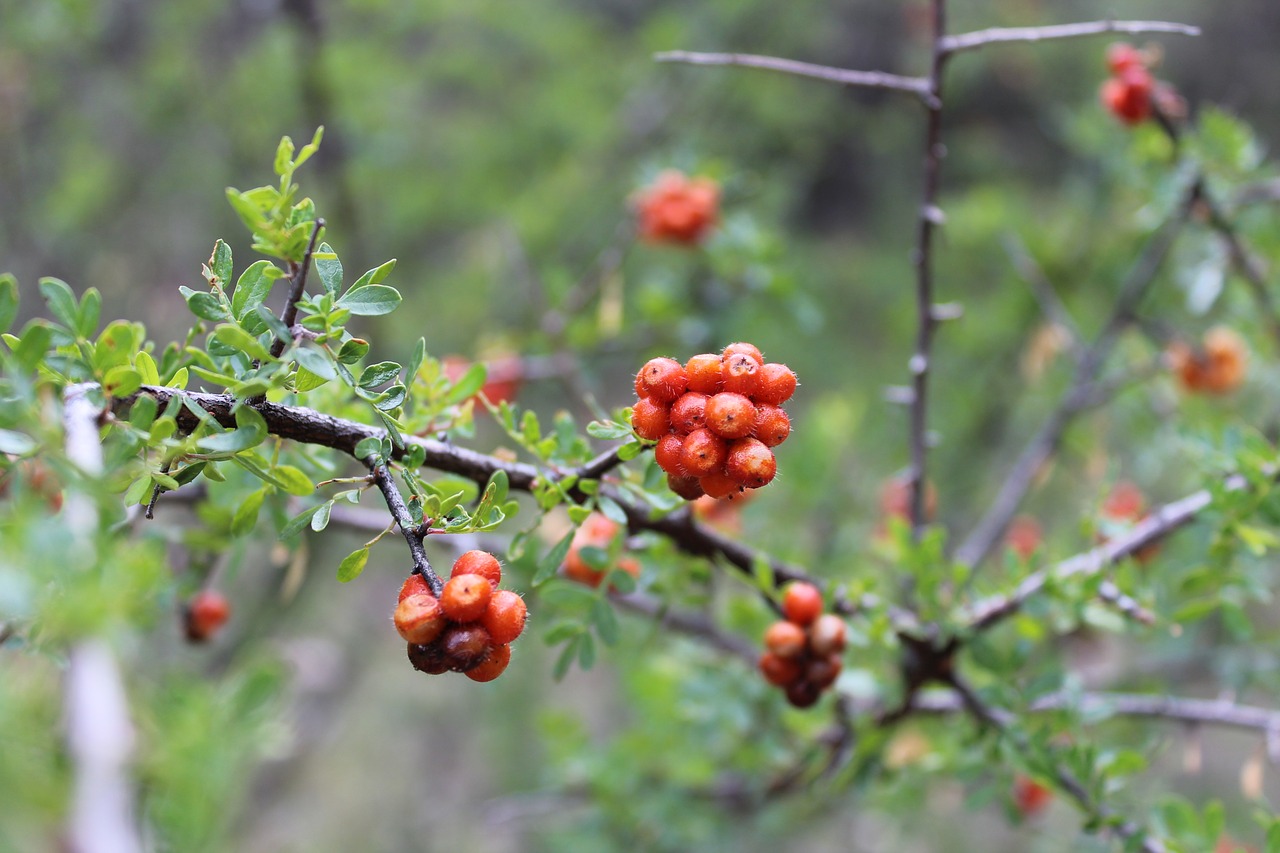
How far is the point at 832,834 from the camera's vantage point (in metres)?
3.74

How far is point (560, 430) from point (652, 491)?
0.45 feet

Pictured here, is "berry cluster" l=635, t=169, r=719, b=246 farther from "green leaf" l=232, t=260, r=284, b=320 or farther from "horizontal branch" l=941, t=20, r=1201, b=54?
"green leaf" l=232, t=260, r=284, b=320

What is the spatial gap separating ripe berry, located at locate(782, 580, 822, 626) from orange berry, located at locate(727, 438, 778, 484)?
0.44m

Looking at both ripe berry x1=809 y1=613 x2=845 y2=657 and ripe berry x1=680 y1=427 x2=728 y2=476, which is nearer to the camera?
ripe berry x1=680 y1=427 x2=728 y2=476

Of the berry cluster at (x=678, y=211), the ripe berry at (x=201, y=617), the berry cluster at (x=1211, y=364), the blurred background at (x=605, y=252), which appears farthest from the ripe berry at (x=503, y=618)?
the berry cluster at (x=1211, y=364)

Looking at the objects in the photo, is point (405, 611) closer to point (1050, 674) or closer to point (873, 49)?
point (1050, 674)

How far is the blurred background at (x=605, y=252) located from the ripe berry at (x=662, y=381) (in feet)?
2.12

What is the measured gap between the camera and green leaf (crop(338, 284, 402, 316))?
811 mm

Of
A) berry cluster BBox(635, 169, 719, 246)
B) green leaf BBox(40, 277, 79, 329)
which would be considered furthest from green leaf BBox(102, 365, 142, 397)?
berry cluster BBox(635, 169, 719, 246)

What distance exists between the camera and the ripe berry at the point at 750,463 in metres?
0.76

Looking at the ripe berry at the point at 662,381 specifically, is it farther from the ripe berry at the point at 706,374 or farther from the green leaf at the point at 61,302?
the green leaf at the point at 61,302

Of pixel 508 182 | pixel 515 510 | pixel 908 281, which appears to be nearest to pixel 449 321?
pixel 508 182

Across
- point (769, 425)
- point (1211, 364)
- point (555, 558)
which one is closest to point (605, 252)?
point (1211, 364)

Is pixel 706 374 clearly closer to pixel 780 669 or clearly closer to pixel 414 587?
pixel 414 587
